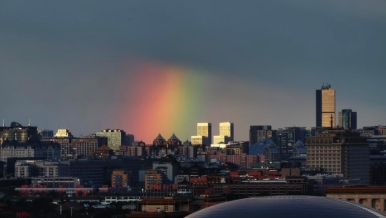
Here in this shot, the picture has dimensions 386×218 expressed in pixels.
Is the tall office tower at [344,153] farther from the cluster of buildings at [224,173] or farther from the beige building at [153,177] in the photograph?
the beige building at [153,177]

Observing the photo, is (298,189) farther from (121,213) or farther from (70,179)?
(70,179)

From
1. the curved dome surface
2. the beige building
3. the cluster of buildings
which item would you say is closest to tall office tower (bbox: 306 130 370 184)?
the cluster of buildings

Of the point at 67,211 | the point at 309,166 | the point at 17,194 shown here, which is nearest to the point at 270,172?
the point at 309,166

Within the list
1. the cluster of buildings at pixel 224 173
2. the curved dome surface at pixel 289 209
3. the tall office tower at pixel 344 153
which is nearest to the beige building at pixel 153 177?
the cluster of buildings at pixel 224 173

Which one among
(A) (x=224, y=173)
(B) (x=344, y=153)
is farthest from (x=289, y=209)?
(A) (x=224, y=173)

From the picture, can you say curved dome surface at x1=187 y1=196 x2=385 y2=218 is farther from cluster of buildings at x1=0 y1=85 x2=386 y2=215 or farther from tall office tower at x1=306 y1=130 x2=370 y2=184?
tall office tower at x1=306 y1=130 x2=370 y2=184

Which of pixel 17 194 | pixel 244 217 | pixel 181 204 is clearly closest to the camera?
pixel 244 217

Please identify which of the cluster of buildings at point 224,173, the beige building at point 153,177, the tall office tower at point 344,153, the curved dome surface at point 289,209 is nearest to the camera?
the curved dome surface at point 289,209
